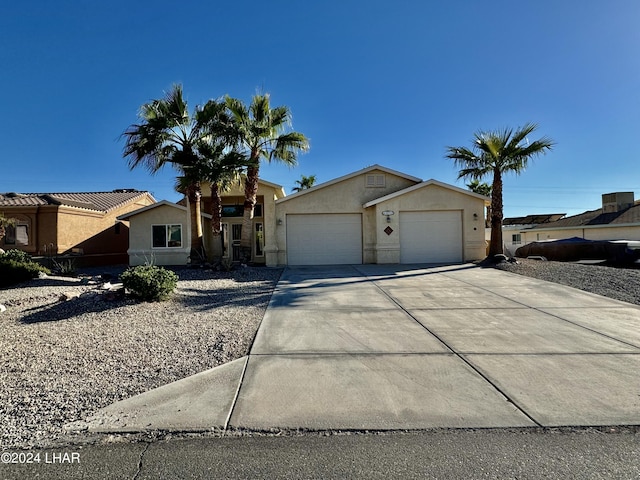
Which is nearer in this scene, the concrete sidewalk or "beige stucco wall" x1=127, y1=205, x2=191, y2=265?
the concrete sidewalk

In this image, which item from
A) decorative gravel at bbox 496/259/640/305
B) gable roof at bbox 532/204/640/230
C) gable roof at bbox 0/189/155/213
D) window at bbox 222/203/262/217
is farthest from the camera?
gable roof at bbox 532/204/640/230

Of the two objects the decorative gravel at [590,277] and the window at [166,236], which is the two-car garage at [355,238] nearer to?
the decorative gravel at [590,277]

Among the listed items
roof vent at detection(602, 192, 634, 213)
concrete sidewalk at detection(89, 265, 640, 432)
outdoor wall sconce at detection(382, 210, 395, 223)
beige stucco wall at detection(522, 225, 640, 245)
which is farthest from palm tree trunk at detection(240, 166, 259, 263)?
roof vent at detection(602, 192, 634, 213)

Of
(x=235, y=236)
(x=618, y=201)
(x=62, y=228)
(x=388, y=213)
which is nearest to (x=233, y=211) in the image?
(x=235, y=236)

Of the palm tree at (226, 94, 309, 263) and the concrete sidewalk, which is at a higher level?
the palm tree at (226, 94, 309, 263)

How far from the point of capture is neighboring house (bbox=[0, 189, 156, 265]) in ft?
63.3

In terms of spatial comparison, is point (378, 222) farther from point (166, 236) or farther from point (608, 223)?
point (608, 223)

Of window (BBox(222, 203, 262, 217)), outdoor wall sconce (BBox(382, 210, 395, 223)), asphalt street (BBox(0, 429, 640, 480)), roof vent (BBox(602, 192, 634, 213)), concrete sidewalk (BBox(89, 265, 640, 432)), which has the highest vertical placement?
roof vent (BBox(602, 192, 634, 213))

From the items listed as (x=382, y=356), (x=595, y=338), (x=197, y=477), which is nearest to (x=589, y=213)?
(x=595, y=338)

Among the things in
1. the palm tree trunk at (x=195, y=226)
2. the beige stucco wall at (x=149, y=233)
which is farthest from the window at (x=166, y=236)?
the palm tree trunk at (x=195, y=226)

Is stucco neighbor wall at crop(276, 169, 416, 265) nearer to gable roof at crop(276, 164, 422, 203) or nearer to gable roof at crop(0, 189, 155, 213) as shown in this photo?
gable roof at crop(276, 164, 422, 203)

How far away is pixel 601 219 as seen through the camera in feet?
87.8

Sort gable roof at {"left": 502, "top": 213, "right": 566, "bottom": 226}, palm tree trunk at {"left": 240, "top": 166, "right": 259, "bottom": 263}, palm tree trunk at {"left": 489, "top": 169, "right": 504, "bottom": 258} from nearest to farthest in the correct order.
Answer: palm tree trunk at {"left": 240, "top": 166, "right": 259, "bottom": 263}, palm tree trunk at {"left": 489, "top": 169, "right": 504, "bottom": 258}, gable roof at {"left": 502, "top": 213, "right": 566, "bottom": 226}

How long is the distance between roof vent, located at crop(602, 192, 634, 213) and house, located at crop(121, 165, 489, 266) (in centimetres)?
1830
